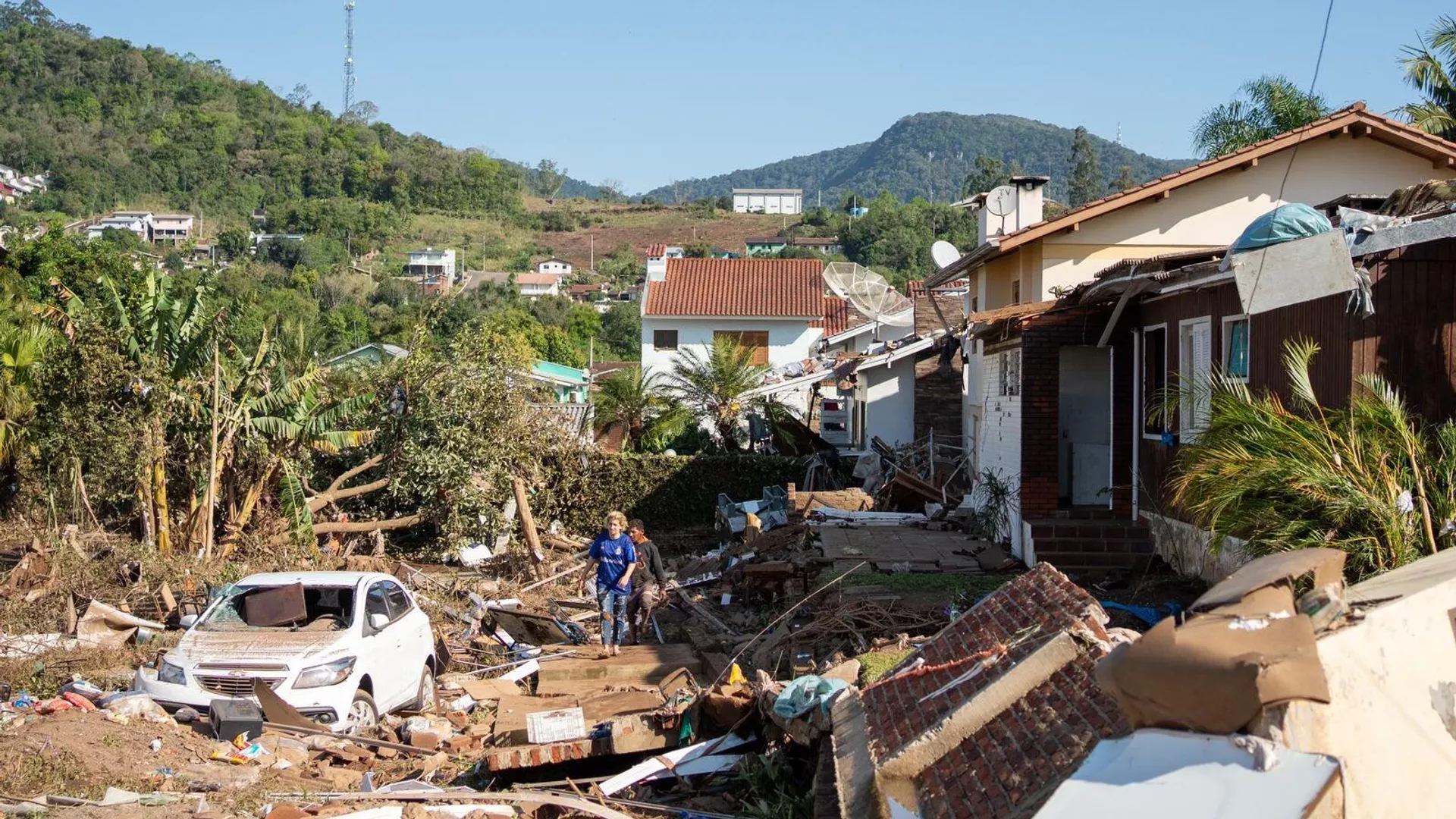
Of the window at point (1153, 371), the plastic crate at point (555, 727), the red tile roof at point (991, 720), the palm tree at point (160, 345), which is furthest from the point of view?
the palm tree at point (160, 345)

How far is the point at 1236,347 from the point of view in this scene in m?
13.1

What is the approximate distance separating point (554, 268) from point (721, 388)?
82.2m

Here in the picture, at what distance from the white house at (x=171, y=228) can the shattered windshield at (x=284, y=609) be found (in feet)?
334

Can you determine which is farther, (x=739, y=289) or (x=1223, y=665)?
(x=739, y=289)

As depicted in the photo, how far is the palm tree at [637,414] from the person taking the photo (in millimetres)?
33594

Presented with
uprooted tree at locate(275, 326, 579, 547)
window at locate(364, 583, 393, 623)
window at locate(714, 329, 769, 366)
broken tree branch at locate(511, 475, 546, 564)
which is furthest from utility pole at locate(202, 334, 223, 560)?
window at locate(714, 329, 769, 366)

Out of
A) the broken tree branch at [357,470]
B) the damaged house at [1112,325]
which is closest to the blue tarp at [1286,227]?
the damaged house at [1112,325]

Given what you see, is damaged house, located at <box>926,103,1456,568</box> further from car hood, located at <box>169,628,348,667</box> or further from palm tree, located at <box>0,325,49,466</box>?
palm tree, located at <box>0,325,49,466</box>

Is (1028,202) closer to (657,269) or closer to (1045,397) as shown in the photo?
(1045,397)

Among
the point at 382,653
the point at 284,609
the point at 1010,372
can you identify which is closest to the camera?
the point at 382,653

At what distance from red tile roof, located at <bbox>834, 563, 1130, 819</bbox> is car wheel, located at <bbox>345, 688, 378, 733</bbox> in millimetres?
5152

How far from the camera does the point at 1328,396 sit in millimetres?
11086

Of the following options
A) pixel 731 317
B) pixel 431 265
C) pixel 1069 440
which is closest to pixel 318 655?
pixel 1069 440

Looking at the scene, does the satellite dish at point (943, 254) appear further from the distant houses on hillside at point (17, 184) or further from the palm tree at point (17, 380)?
the distant houses on hillside at point (17, 184)
